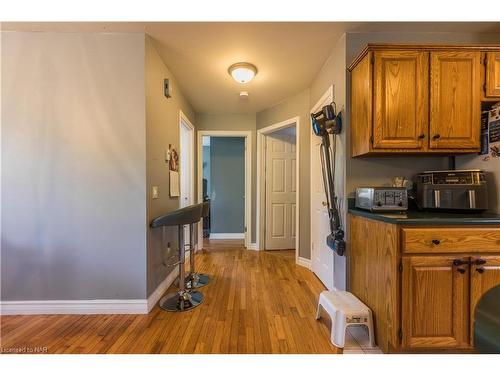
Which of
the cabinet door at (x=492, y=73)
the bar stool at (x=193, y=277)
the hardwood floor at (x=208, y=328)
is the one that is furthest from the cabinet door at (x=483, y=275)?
the bar stool at (x=193, y=277)

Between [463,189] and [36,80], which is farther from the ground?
[36,80]

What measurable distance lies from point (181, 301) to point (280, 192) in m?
2.33

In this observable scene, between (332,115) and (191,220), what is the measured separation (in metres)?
1.56

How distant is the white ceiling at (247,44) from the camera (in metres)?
1.82

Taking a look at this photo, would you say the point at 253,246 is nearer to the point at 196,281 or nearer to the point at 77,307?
the point at 196,281

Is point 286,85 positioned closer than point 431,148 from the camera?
No

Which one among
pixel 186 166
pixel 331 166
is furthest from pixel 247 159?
pixel 331 166

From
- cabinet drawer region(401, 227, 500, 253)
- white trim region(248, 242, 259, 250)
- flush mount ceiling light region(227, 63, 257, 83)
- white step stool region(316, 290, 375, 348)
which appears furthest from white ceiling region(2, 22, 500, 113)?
white trim region(248, 242, 259, 250)

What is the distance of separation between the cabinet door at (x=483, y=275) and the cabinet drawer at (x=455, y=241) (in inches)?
2.3

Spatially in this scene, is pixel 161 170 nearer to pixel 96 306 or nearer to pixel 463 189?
pixel 96 306

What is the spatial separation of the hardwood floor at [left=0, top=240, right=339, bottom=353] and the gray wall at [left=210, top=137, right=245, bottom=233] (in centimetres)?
249

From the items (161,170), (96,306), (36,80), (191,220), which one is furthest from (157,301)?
(36,80)
